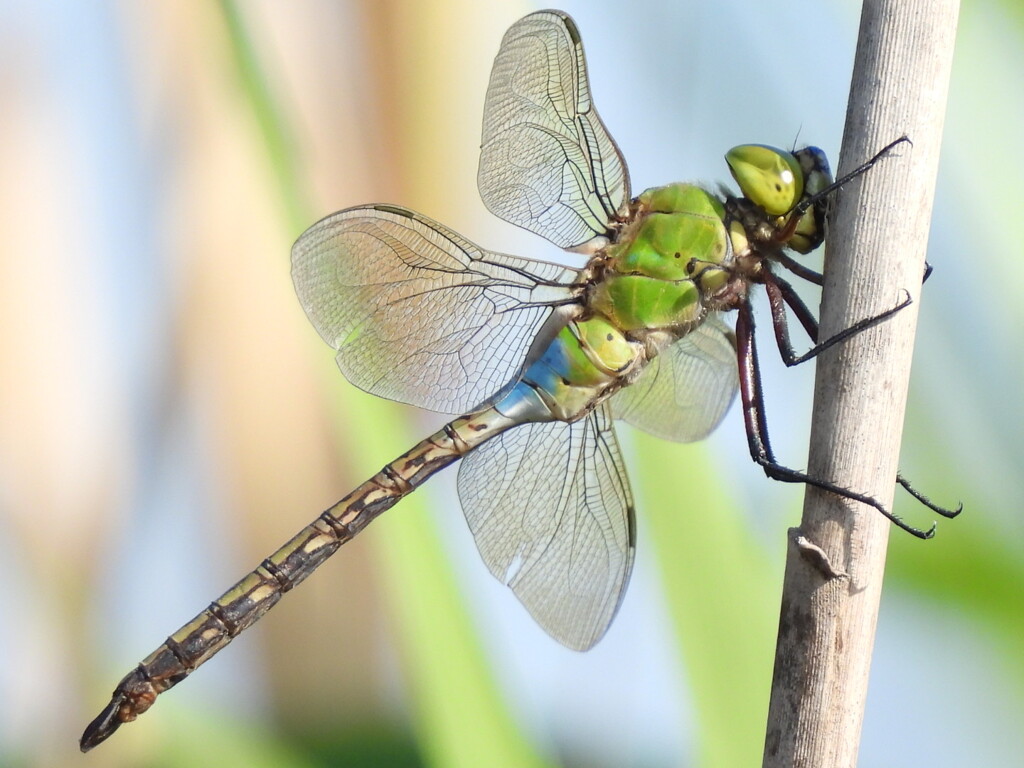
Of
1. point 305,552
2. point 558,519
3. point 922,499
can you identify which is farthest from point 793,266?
point 305,552

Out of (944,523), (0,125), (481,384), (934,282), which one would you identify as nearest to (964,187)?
(934,282)

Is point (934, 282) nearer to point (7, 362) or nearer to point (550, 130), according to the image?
point (550, 130)

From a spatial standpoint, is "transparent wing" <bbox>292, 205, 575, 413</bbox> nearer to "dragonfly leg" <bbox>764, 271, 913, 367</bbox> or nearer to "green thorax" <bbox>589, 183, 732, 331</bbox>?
"green thorax" <bbox>589, 183, 732, 331</bbox>

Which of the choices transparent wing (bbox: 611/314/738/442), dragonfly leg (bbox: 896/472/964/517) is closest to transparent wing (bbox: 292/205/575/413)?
transparent wing (bbox: 611/314/738/442)

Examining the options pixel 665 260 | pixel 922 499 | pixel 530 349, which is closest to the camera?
pixel 922 499

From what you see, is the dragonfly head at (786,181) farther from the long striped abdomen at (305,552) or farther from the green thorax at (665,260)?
the long striped abdomen at (305,552)

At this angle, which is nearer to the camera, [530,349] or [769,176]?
[769,176]

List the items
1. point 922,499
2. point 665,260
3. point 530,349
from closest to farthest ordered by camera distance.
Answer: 1. point 922,499
2. point 665,260
3. point 530,349

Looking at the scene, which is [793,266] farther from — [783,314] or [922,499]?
[922,499]
